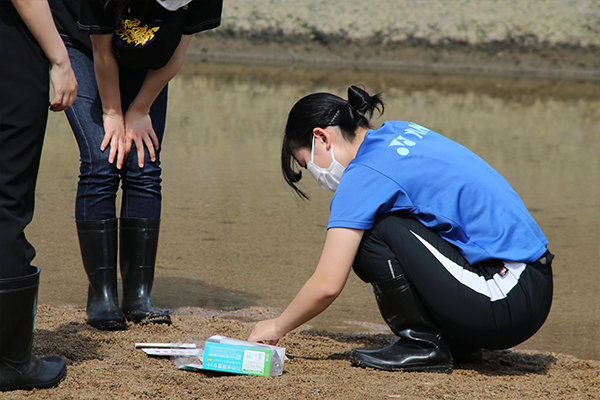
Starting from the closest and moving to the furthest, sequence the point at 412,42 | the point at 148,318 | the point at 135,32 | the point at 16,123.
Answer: the point at 16,123 < the point at 135,32 < the point at 148,318 < the point at 412,42

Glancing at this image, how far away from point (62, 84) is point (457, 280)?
4.35 feet

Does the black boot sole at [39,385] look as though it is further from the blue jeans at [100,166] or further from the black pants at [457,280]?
the black pants at [457,280]

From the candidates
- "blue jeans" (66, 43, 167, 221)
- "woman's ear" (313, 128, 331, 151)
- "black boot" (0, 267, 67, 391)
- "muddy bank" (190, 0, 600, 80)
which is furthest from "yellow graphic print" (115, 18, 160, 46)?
"muddy bank" (190, 0, 600, 80)

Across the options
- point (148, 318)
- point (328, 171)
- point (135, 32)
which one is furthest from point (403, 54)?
point (328, 171)

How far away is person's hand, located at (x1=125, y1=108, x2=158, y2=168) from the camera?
9.98 ft

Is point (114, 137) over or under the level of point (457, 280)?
over

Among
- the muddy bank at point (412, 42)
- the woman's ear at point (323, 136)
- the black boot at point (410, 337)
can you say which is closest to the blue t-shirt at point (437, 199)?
the woman's ear at point (323, 136)

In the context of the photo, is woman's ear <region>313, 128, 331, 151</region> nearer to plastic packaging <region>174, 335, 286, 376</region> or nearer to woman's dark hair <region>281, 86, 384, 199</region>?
woman's dark hair <region>281, 86, 384, 199</region>

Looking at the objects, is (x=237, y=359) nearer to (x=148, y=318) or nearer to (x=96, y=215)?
(x=148, y=318)

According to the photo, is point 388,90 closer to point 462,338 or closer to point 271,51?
point 271,51

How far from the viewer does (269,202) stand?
550 cm

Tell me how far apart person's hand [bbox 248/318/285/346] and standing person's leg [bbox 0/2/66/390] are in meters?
0.75

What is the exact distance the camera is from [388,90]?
1287 cm

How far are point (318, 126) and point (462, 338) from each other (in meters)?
0.85
